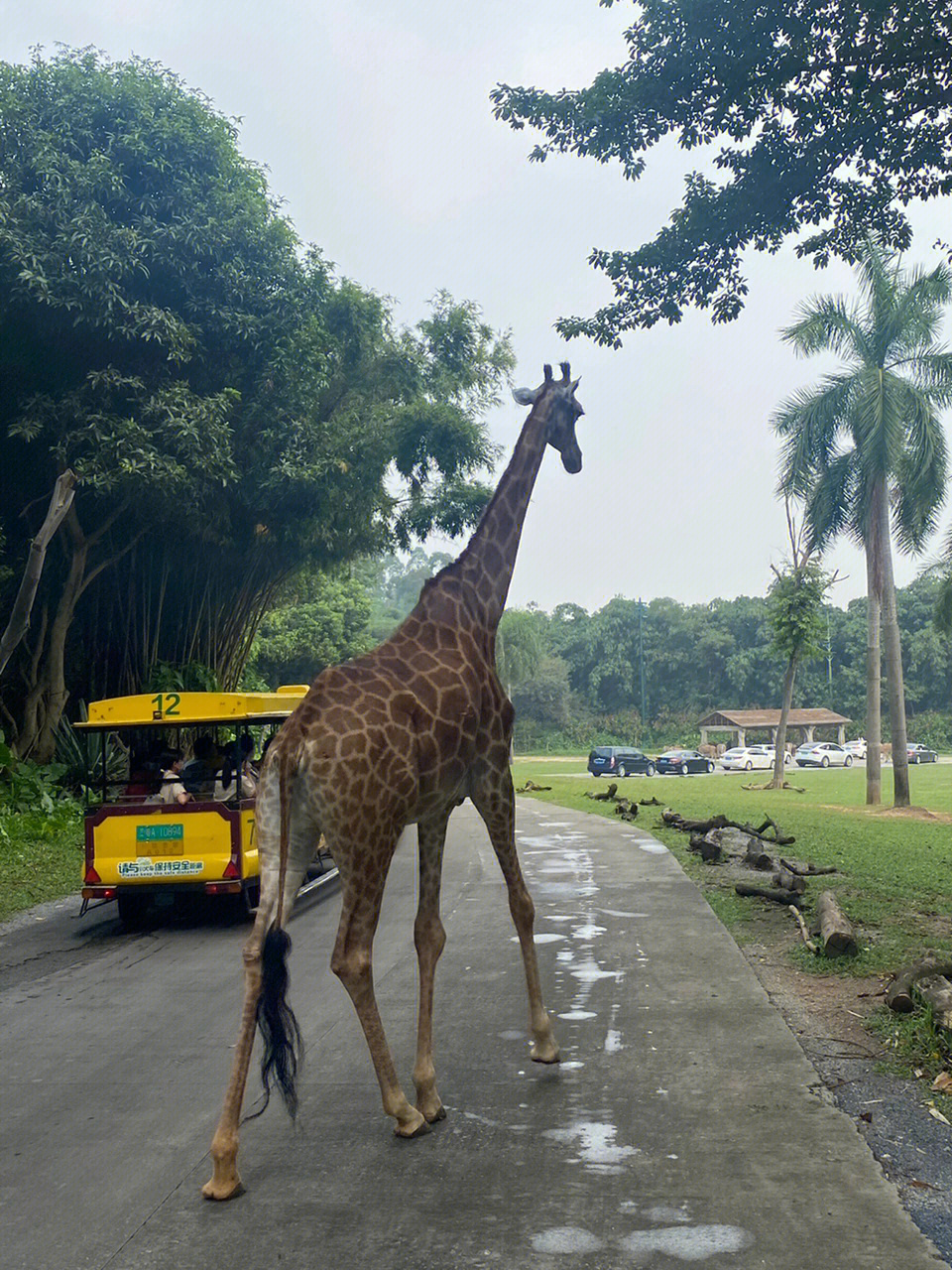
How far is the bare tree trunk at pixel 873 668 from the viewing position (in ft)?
85.7

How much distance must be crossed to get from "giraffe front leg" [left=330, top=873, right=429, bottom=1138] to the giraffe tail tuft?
26 centimetres

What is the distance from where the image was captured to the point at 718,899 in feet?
36.2

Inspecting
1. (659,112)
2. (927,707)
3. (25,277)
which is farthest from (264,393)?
(927,707)

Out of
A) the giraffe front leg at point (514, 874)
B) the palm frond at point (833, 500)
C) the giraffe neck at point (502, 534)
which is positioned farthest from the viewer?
the palm frond at point (833, 500)

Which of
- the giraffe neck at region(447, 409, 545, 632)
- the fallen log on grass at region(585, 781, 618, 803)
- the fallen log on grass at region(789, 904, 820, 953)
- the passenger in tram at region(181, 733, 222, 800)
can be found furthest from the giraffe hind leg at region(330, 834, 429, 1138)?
the fallen log on grass at region(585, 781, 618, 803)

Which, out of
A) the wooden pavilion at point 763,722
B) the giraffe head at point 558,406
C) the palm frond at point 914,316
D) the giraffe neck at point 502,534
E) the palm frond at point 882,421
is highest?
the palm frond at point 914,316

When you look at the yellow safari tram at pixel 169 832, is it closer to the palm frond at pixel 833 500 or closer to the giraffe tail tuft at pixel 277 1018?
the giraffe tail tuft at pixel 277 1018

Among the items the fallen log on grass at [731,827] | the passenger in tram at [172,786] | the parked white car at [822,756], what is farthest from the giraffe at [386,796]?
the parked white car at [822,756]

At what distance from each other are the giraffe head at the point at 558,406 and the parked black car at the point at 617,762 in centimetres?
3841

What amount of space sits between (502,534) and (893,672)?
787 inches

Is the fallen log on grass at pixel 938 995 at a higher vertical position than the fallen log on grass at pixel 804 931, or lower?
higher

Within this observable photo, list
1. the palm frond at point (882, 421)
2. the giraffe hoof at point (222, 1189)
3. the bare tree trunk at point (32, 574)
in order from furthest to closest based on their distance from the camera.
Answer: the palm frond at point (882, 421) < the bare tree trunk at point (32, 574) < the giraffe hoof at point (222, 1189)

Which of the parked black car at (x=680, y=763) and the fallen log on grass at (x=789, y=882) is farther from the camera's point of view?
the parked black car at (x=680, y=763)

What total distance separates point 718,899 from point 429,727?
6.43m
